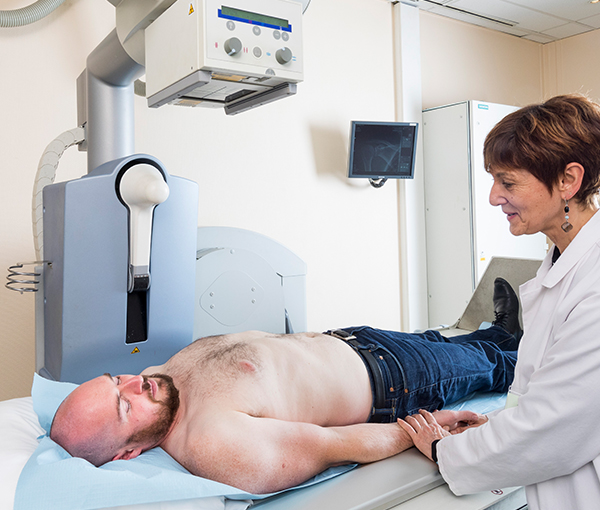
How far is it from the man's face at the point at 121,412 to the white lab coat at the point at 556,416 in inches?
27.5

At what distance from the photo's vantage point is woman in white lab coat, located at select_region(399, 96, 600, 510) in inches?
36.5

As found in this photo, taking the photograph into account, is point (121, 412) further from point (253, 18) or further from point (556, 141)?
point (556, 141)

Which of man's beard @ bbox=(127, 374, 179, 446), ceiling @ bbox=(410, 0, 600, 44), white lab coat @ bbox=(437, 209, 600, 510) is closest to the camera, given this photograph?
white lab coat @ bbox=(437, 209, 600, 510)

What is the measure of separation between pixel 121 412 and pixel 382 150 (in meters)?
2.30

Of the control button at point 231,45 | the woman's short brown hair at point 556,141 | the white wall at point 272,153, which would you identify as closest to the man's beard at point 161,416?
the control button at point 231,45

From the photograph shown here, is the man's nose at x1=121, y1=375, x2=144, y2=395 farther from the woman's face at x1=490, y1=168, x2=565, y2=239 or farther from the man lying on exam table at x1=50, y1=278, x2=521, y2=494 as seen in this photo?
the woman's face at x1=490, y1=168, x2=565, y2=239

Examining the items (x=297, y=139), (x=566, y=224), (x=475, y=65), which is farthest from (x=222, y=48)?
(x=475, y=65)

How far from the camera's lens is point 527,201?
43.2 inches

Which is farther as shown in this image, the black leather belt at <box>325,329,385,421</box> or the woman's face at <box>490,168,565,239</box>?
the black leather belt at <box>325,329,385,421</box>

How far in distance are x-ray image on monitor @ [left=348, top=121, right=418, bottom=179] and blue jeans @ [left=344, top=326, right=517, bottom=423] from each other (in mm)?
1380

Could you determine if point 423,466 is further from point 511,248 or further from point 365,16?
point 365,16

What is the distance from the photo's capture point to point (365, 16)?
3.20 metres

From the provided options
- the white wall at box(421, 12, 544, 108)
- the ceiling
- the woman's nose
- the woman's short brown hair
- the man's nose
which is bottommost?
the man's nose

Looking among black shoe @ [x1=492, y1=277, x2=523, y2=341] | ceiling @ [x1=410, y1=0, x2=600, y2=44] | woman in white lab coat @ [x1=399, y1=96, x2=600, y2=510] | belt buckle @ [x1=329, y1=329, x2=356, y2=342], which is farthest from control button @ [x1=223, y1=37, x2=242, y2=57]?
ceiling @ [x1=410, y1=0, x2=600, y2=44]
